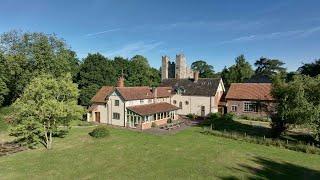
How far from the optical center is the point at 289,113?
31.8m

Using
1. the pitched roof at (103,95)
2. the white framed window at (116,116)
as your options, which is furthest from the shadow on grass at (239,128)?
the pitched roof at (103,95)

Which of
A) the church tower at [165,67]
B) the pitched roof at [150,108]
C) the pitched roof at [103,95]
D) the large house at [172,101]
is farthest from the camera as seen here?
the church tower at [165,67]

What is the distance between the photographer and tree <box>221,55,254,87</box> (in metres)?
79.8

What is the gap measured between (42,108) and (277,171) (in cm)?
2263

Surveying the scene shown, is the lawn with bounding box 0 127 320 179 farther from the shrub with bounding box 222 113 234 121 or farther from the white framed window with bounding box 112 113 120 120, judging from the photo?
the shrub with bounding box 222 113 234 121

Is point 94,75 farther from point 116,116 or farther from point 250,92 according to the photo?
point 250,92

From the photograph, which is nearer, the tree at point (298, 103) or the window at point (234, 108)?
the tree at point (298, 103)

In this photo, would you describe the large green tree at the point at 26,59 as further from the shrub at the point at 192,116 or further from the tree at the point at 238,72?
the tree at the point at 238,72

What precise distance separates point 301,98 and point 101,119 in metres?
29.1

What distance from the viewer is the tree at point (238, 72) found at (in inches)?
3140

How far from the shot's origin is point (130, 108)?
41.6m

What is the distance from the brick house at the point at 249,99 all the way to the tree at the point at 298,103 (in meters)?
13.7

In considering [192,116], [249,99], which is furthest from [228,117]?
[192,116]

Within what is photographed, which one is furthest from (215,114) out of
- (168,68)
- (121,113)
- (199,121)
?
(168,68)
